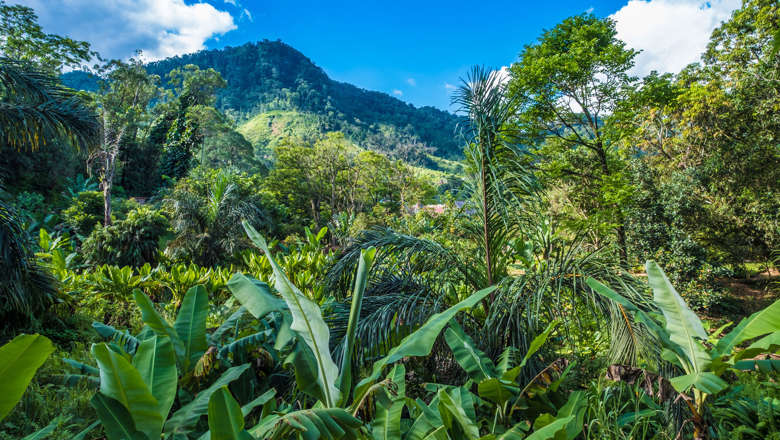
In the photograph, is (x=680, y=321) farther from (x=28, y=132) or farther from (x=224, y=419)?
(x=28, y=132)

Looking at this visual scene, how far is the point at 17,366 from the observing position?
1.05 m

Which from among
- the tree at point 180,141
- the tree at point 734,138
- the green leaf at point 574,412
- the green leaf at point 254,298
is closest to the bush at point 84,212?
the tree at point 180,141

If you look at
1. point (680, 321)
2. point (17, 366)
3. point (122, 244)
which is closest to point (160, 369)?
point (17, 366)

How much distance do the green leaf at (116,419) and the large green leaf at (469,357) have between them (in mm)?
1675

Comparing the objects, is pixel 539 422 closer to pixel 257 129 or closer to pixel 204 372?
pixel 204 372

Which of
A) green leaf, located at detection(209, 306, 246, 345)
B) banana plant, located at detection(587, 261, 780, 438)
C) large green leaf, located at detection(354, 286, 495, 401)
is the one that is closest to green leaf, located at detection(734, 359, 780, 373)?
banana plant, located at detection(587, 261, 780, 438)

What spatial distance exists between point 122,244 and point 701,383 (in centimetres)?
1052

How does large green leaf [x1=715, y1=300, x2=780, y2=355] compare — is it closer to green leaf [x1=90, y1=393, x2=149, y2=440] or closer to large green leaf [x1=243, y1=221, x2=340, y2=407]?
large green leaf [x1=243, y1=221, x2=340, y2=407]

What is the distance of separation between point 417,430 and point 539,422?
625 millimetres

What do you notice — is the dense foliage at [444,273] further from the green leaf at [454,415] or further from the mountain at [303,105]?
the mountain at [303,105]

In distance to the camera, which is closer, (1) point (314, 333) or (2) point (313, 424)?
(2) point (313, 424)

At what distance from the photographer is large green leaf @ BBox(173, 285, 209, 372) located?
2092 mm

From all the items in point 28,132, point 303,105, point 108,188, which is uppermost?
point 303,105

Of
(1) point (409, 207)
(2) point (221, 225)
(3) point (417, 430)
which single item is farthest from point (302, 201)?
(3) point (417, 430)
